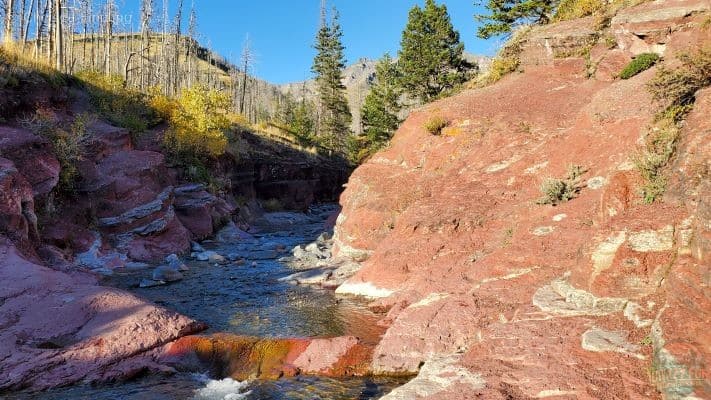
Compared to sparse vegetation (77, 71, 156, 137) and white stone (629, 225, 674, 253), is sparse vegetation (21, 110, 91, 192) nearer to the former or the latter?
sparse vegetation (77, 71, 156, 137)

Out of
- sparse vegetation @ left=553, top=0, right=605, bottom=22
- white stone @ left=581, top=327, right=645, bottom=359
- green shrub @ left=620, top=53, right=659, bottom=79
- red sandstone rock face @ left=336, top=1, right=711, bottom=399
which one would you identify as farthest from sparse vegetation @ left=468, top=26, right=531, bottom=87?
white stone @ left=581, top=327, right=645, bottom=359

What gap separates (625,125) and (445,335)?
7.65 metres

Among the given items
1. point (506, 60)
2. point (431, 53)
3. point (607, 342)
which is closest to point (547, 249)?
point (607, 342)

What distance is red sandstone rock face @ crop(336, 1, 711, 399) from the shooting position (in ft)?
22.3

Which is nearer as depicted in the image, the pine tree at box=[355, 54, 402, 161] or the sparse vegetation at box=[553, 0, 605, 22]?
the sparse vegetation at box=[553, 0, 605, 22]

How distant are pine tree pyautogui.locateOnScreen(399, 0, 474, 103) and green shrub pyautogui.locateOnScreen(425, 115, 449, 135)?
63.4 feet

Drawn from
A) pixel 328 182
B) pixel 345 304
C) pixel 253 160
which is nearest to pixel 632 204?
pixel 345 304

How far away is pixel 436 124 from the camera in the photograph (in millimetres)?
20469

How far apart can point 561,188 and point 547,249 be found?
2154 mm

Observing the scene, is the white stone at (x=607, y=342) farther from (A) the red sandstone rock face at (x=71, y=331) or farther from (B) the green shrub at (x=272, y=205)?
(B) the green shrub at (x=272, y=205)

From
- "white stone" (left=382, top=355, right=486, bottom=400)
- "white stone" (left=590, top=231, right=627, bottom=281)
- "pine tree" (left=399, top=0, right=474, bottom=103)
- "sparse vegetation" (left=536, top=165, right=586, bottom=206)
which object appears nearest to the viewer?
"white stone" (left=382, top=355, right=486, bottom=400)

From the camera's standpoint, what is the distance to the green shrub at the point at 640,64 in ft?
50.3

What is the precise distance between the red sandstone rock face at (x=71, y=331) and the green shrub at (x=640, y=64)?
50.6 ft

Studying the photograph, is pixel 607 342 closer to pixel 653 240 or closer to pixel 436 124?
pixel 653 240
